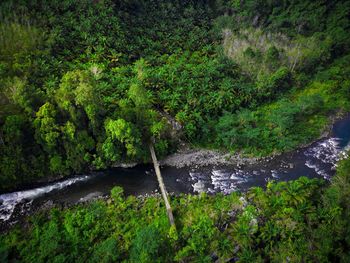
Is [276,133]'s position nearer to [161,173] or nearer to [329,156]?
[329,156]

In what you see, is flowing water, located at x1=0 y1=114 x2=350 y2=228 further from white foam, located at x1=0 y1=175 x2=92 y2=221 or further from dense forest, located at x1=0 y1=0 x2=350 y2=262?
dense forest, located at x1=0 y1=0 x2=350 y2=262

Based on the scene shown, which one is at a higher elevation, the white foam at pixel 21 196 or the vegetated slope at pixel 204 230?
the white foam at pixel 21 196

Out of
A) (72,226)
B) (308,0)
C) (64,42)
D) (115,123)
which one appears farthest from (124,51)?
(308,0)

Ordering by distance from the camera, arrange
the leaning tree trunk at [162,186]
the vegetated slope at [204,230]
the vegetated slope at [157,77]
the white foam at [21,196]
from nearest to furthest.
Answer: the vegetated slope at [204,230] < the leaning tree trunk at [162,186] < the white foam at [21,196] < the vegetated slope at [157,77]

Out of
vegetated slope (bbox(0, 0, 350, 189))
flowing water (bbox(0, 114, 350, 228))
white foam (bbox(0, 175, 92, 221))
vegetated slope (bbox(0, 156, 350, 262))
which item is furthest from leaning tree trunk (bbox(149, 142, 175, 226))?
white foam (bbox(0, 175, 92, 221))

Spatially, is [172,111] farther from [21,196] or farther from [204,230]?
[21,196]

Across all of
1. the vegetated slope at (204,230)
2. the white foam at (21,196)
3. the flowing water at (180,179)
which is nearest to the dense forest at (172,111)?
the vegetated slope at (204,230)

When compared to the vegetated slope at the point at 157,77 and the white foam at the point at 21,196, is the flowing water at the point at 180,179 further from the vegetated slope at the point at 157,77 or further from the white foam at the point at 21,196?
the vegetated slope at the point at 157,77

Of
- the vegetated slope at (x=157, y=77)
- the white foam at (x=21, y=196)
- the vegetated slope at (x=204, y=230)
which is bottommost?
the vegetated slope at (x=204, y=230)
